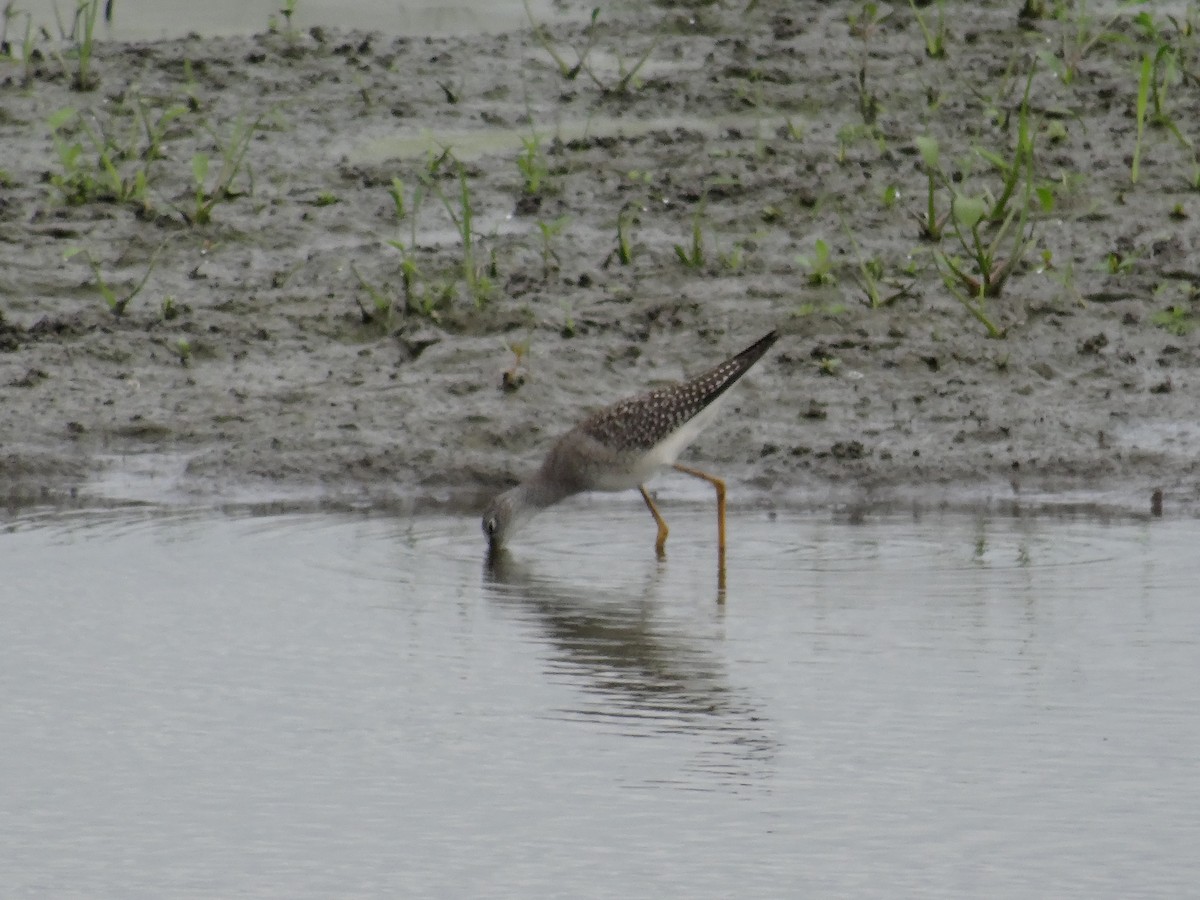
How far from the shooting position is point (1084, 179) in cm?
951

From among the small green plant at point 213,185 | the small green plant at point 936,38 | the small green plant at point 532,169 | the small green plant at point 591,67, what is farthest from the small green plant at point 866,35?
the small green plant at point 213,185

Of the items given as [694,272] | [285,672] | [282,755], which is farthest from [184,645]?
[694,272]

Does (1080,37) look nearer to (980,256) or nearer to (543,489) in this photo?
(980,256)

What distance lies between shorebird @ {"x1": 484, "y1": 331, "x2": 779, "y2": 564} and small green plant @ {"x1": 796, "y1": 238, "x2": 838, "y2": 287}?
139 centimetres

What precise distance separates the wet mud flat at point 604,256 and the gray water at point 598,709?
2.52ft

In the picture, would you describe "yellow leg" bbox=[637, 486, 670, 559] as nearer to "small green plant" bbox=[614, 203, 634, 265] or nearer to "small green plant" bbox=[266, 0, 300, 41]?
"small green plant" bbox=[614, 203, 634, 265]

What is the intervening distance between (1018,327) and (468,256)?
78.7 inches

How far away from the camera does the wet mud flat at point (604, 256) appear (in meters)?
7.74

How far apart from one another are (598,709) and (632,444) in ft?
6.66

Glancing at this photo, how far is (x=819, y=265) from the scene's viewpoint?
8625 millimetres

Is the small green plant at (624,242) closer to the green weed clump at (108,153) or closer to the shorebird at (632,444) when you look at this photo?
the shorebird at (632,444)

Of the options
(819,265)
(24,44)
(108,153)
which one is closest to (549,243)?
(819,265)

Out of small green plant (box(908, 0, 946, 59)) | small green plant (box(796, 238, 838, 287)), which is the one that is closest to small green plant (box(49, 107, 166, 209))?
small green plant (box(796, 238, 838, 287))

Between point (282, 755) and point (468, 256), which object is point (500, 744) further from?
point (468, 256)
